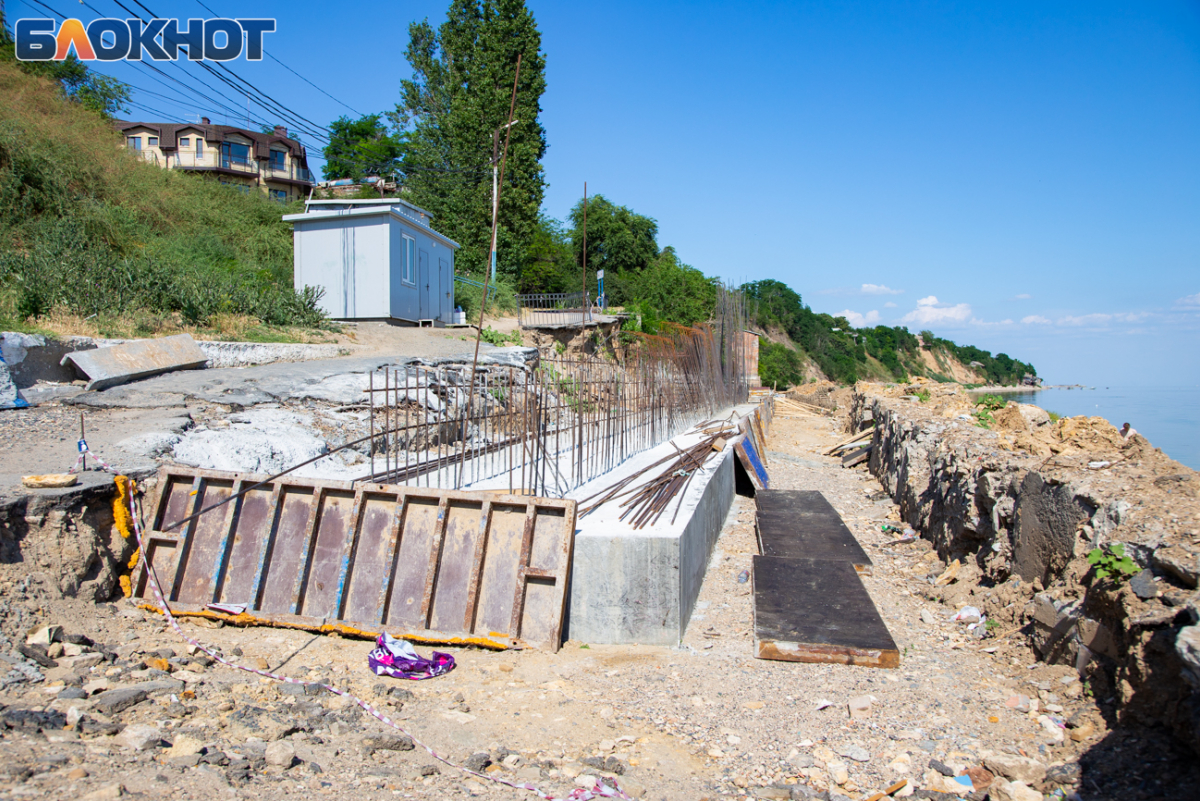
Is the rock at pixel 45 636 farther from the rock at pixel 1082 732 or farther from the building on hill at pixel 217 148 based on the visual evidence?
the building on hill at pixel 217 148

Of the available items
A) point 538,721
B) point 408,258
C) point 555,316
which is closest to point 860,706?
point 538,721

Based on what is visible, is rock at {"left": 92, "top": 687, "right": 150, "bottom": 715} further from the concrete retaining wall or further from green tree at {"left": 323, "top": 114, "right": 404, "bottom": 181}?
green tree at {"left": 323, "top": 114, "right": 404, "bottom": 181}

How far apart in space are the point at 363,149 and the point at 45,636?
40.0m

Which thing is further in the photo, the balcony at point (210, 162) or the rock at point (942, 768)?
the balcony at point (210, 162)

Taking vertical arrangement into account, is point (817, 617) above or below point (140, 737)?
below

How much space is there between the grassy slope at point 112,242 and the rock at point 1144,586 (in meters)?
10.7

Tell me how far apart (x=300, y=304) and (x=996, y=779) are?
13.1 metres

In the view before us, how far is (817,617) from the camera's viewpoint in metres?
4.39

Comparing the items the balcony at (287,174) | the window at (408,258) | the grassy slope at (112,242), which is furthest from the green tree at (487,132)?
the balcony at (287,174)

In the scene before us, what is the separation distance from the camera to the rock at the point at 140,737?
2.53 meters

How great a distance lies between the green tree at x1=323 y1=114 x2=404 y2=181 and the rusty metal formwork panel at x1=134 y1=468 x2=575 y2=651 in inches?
1317

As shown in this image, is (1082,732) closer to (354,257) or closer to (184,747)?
(184,747)

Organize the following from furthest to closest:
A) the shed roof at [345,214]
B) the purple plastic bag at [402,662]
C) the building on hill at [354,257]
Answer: the building on hill at [354,257], the shed roof at [345,214], the purple plastic bag at [402,662]

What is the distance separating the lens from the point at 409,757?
9.23 feet
